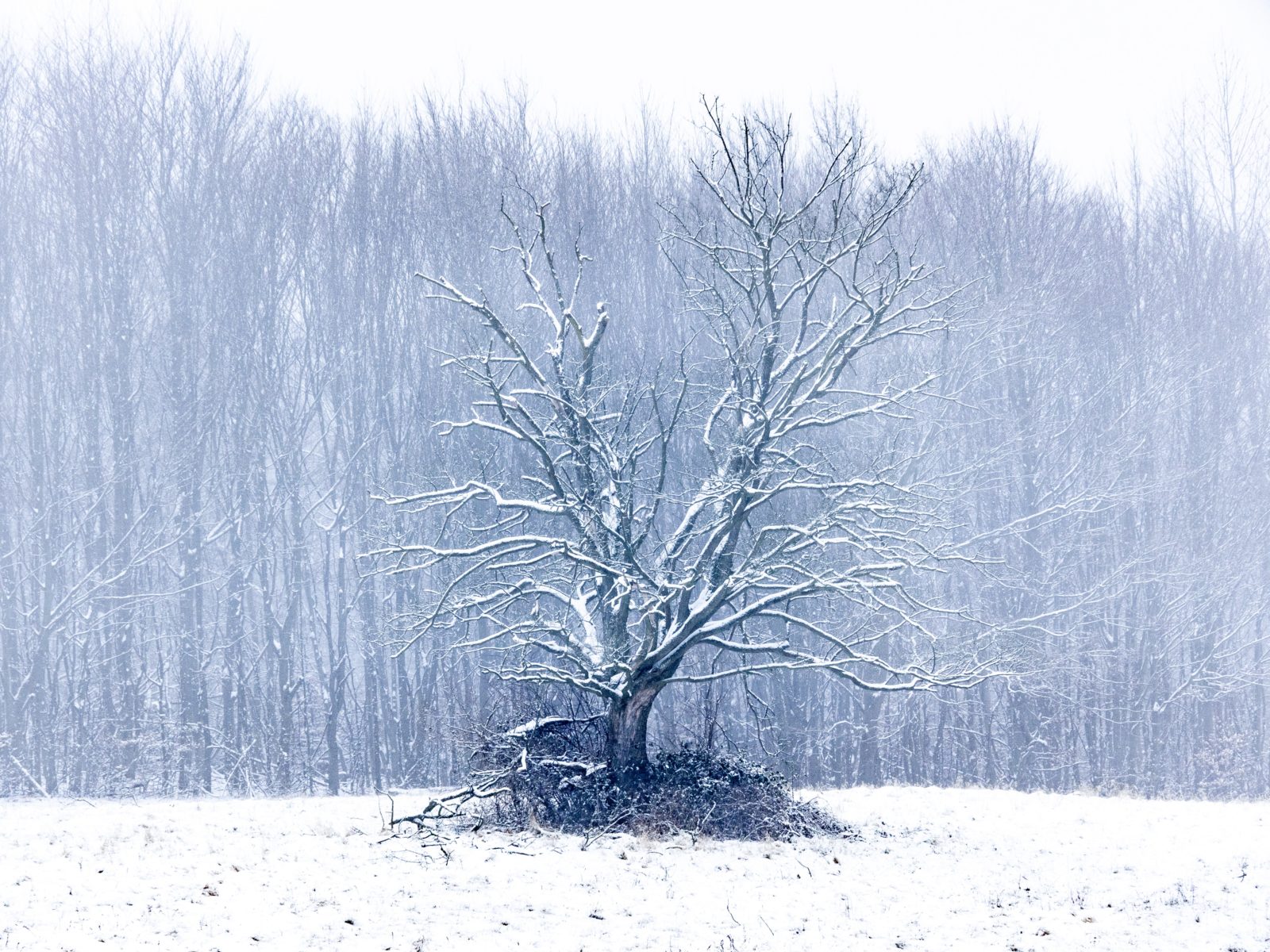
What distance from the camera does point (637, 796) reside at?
13.1m

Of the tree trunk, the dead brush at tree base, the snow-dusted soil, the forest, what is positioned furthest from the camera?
the forest

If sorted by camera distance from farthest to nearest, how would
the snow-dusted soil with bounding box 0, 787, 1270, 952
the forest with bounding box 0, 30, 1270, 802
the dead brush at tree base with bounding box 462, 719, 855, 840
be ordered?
the forest with bounding box 0, 30, 1270, 802, the dead brush at tree base with bounding box 462, 719, 855, 840, the snow-dusted soil with bounding box 0, 787, 1270, 952

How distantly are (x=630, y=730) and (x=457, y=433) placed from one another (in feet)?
42.2

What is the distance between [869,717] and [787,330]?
894 cm

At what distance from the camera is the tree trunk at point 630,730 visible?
45.0 ft

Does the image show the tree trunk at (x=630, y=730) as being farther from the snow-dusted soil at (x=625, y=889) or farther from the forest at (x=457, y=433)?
the forest at (x=457, y=433)

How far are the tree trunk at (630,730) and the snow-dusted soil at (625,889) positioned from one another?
1.77 m

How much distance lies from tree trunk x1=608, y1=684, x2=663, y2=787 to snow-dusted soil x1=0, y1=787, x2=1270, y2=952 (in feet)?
5.82

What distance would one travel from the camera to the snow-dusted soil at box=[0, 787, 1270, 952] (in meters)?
8.10

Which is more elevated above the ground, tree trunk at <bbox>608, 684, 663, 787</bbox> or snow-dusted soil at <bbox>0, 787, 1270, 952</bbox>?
tree trunk at <bbox>608, 684, 663, 787</bbox>

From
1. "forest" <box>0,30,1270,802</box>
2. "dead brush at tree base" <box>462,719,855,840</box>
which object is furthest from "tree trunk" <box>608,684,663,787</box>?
"forest" <box>0,30,1270,802</box>

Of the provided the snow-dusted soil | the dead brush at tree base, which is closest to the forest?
the dead brush at tree base

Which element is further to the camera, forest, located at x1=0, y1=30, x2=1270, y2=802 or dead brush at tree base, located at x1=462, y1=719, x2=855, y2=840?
forest, located at x1=0, y1=30, x2=1270, y2=802

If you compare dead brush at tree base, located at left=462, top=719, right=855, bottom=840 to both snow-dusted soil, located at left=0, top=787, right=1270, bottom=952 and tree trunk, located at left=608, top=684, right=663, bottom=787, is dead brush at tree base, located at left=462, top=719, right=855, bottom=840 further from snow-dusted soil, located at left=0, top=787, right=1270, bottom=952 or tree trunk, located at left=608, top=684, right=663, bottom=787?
snow-dusted soil, located at left=0, top=787, right=1270, bottom=952
